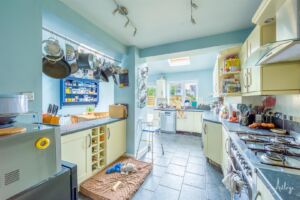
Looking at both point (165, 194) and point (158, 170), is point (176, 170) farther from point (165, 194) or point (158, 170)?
point (165, 194)

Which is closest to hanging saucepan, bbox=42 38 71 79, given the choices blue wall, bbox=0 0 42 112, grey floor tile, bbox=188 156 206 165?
blue wall, bbox=0 0 42 112

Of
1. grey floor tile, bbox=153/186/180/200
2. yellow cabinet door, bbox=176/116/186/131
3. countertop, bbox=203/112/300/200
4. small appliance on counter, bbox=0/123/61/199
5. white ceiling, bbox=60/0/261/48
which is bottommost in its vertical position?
grey floor tile, bbox=153/186/180/200

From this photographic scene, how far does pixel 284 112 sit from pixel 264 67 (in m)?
0.63

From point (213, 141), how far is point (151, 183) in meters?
Answer: 1.26

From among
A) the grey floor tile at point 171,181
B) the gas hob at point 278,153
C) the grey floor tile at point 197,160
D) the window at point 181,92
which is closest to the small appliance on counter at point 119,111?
the grey floor tile at point 171,181

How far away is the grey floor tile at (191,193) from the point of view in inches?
68.7

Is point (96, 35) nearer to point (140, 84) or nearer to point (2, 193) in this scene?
point (140, 84)

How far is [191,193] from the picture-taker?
1.81 m

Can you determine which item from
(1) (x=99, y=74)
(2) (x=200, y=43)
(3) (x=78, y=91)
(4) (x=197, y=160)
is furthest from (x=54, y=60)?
(4) (x=197, y=160)

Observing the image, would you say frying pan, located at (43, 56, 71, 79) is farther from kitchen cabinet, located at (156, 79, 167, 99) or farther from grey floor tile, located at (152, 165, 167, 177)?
kitchen cabinet, located at (156, 79, 167, 99)

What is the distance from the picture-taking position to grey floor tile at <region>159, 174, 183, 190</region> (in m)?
1.95

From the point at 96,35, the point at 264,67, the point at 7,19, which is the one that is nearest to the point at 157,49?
the point at 96,35

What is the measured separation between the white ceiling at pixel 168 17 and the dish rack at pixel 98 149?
1.57 m

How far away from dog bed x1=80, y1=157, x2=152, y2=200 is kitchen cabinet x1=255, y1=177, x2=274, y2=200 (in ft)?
4.66
